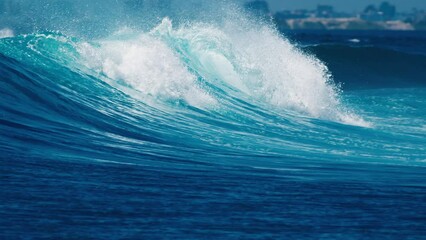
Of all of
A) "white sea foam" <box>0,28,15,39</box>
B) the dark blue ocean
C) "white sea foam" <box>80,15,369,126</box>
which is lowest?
the dark blue ocean

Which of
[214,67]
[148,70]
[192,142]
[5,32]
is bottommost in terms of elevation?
[192,142]

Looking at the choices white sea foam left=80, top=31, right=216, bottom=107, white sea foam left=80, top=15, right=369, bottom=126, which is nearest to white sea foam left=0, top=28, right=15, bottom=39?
white sea foam left=80, top=15, right=369, bottom=126

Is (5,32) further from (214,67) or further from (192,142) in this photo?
(192,142)

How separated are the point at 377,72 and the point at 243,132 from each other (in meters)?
24.4

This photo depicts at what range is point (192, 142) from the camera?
11703 millimetres

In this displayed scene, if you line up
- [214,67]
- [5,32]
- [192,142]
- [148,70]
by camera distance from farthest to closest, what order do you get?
[5,32]
[214,67]
[148,70]
[192,142]

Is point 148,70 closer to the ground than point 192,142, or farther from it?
farther from it

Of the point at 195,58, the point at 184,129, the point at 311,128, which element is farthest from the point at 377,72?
the point at 184,129

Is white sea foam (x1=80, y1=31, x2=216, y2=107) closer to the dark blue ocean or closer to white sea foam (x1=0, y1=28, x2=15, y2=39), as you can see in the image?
the dark blue ocean

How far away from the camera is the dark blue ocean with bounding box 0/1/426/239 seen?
23.5 feet

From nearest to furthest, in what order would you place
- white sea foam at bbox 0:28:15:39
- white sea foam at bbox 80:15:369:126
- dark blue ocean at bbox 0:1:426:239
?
dark blue ocean at bbox 0:1:426:239 < white sea foam at bbox 80:15:369:126 < white sea foam at bbox 0:28:15:39

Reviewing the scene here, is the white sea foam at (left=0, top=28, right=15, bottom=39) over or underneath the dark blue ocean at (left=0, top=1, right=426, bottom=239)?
over

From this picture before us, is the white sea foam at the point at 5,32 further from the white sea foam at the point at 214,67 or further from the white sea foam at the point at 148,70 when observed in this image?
the white sea foam at the point at 148,70

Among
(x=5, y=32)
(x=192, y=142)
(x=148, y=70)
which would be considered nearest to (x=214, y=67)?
(x=148, y=70)
